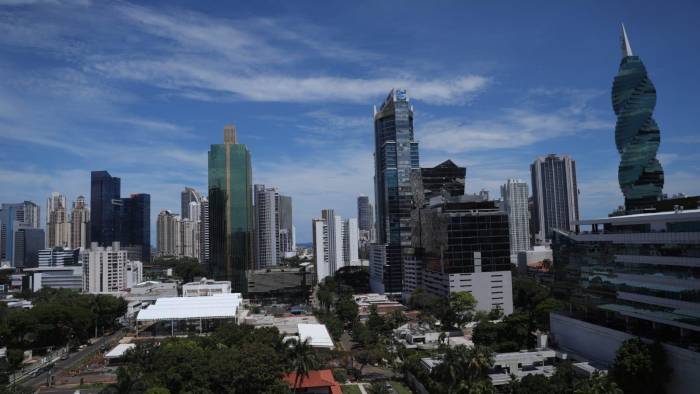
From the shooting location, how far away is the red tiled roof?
37.6m

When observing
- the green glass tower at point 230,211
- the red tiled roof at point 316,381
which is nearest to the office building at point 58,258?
the green glass tower at point 230,211

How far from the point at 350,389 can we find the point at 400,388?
4.10 meters

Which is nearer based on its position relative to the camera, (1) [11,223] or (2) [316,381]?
(2) [316,381]

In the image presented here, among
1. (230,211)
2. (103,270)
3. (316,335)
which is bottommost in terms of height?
(316,335)

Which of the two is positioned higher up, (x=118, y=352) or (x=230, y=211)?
(x=230, y=211)

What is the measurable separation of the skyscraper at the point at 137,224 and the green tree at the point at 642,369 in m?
175

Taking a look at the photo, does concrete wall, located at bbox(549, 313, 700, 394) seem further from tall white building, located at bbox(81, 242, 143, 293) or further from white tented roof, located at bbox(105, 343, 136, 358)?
tall white building, located at bbox(81, 242, 143, 293)

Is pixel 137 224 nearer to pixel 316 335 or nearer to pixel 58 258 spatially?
pixel 58 258

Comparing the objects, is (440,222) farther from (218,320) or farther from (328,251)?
(328,251)

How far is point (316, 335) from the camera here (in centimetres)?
5084

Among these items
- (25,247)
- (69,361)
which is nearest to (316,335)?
(69,361)

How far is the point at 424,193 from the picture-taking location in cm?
8812

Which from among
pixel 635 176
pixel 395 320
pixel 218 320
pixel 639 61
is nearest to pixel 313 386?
pixel 395 320

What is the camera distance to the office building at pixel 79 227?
175250mm
